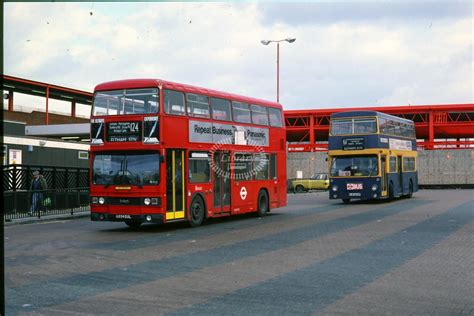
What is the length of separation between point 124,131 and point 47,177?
34.2 ft

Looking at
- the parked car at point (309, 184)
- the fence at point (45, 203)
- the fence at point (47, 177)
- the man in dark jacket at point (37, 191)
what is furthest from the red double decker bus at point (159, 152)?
the parked car at point (309, 184)

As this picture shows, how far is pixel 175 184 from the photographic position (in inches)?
712

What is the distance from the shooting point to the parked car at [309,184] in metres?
49.7

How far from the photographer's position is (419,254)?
12.4 meters

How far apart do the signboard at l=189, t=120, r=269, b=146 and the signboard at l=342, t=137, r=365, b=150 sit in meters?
7.52

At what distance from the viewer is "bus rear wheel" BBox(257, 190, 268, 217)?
23052 millimetres

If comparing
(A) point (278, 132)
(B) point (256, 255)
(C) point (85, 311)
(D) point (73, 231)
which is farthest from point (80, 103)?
(C) point (85, 311)

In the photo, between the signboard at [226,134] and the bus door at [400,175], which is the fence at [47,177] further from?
the bus door at [400,175]

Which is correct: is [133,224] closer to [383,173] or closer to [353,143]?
[353,143]

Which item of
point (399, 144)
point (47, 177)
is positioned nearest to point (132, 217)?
point (47, 177)

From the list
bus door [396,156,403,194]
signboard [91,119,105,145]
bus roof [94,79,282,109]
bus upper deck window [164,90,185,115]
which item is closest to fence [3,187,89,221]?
signboard [91,119,105,145]

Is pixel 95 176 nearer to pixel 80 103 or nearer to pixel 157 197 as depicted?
pixel 157 197

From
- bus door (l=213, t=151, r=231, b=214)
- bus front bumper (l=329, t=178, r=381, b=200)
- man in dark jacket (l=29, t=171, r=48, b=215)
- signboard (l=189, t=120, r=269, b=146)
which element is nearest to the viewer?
signboard (l=189, t=120, r=269, b=146)

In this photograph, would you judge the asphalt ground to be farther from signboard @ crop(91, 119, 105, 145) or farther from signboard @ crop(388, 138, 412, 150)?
signboard @ crop(388, 138, 412, 150)
